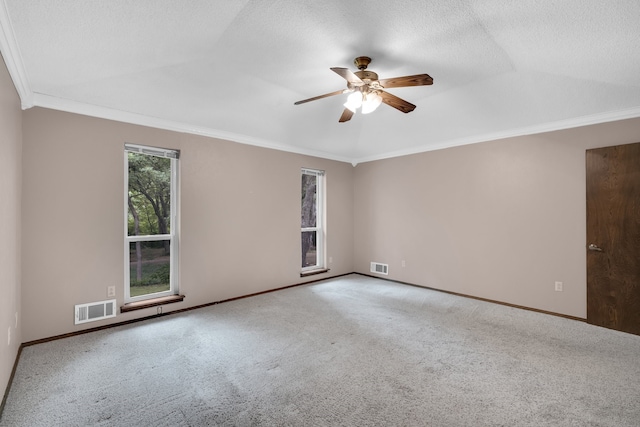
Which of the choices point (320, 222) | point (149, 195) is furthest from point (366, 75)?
point (320, 222)

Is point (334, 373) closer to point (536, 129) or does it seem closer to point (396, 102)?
point (396, 102)

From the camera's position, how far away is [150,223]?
3.70m

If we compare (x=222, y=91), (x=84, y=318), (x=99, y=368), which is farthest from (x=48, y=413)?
(x=222, y=91)

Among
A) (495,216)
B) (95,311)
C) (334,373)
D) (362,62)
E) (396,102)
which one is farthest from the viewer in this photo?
(495,216)

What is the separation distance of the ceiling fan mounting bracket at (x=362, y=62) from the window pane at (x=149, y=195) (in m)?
2.64

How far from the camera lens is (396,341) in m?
2.95

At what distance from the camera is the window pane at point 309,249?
5.47m

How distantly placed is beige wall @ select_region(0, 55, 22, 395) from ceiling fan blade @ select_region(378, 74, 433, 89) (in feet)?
8.67

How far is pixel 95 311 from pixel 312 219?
3.41 m

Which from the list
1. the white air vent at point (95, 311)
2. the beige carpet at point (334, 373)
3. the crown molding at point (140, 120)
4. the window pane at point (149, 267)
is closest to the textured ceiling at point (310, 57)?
the crown molding at point (140, 120)

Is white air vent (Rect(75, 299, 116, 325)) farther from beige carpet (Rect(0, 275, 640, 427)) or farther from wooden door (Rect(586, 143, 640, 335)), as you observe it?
wooden door (Rect(586, 143, 640, 335))

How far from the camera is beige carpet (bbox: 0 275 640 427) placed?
74.3 inches

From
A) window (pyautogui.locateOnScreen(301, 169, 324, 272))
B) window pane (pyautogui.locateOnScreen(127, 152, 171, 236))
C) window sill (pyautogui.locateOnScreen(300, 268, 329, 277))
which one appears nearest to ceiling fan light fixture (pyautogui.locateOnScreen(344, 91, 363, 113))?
window pane (pyautogui.locateOnScreen(127, 152, 171, 236))

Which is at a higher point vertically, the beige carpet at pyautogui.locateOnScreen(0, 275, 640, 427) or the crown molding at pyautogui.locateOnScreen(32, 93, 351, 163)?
the crown molding at pyautogui.locateOnScreen(32, 93, 351, 163)
